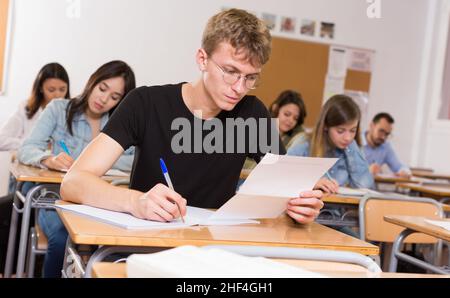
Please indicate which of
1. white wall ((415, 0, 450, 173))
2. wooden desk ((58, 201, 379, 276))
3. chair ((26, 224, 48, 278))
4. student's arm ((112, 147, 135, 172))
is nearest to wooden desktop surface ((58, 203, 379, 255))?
wooden desk ((58, 201, 379, 276))

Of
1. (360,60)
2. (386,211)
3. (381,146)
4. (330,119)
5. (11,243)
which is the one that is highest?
(360,60)

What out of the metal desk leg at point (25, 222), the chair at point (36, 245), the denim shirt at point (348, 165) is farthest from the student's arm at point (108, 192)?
the denim shirt at point (348, 165)

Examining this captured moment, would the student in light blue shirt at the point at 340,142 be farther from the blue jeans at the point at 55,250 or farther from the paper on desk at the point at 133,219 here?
the paper on desk at the point at 133,219

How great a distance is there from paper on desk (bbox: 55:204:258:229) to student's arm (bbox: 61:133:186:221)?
2 cm

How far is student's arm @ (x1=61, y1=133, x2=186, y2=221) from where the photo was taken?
1213 millimetres

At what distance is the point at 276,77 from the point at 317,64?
0.46 m

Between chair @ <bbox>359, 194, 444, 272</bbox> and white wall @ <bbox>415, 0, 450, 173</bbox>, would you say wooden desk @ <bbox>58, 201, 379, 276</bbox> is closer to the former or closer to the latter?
chair @ <bbox>359, 194, 444, 272</bbox>

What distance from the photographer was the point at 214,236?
1162mm

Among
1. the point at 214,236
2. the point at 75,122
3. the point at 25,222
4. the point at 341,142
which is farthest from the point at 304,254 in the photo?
the point at 341,142

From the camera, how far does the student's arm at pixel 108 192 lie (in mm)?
1213

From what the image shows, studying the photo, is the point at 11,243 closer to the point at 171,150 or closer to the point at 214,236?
the point at 171,150

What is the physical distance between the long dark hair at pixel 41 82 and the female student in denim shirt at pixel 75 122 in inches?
30.4

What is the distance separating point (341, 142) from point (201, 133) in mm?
1499
